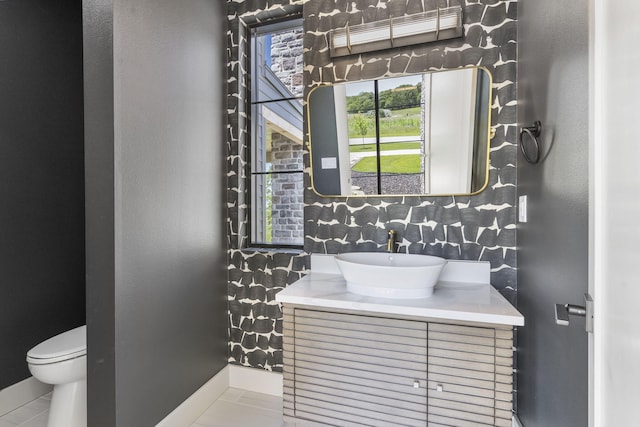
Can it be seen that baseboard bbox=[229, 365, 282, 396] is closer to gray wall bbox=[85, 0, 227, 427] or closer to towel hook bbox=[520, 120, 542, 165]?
gray wall bbox=[85, 0, 227, 427]

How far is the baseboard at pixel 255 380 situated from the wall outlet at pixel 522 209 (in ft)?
5.60

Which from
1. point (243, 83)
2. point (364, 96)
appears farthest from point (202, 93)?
point (364, 96)

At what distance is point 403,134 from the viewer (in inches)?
71.3

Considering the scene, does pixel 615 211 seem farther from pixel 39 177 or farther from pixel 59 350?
pixel 39 177

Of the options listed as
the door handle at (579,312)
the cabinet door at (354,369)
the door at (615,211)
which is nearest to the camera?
the door at (615,211)

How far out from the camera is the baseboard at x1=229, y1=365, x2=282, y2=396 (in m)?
2.10

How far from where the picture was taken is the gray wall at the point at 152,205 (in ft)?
4.51

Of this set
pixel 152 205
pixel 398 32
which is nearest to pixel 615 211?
pixel 398 32

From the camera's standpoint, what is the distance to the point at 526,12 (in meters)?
1.48

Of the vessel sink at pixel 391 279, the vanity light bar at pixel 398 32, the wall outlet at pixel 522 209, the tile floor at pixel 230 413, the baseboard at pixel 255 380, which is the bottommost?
the tile floor at pixel 230 413

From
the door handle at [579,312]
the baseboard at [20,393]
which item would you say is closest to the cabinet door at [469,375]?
the door handle at [579,312]

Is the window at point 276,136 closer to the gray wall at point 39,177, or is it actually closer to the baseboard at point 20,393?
the gray wall at point 39,177

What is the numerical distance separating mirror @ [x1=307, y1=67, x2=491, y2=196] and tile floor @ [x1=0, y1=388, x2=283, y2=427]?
1.37 metres

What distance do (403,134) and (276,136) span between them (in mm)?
915
